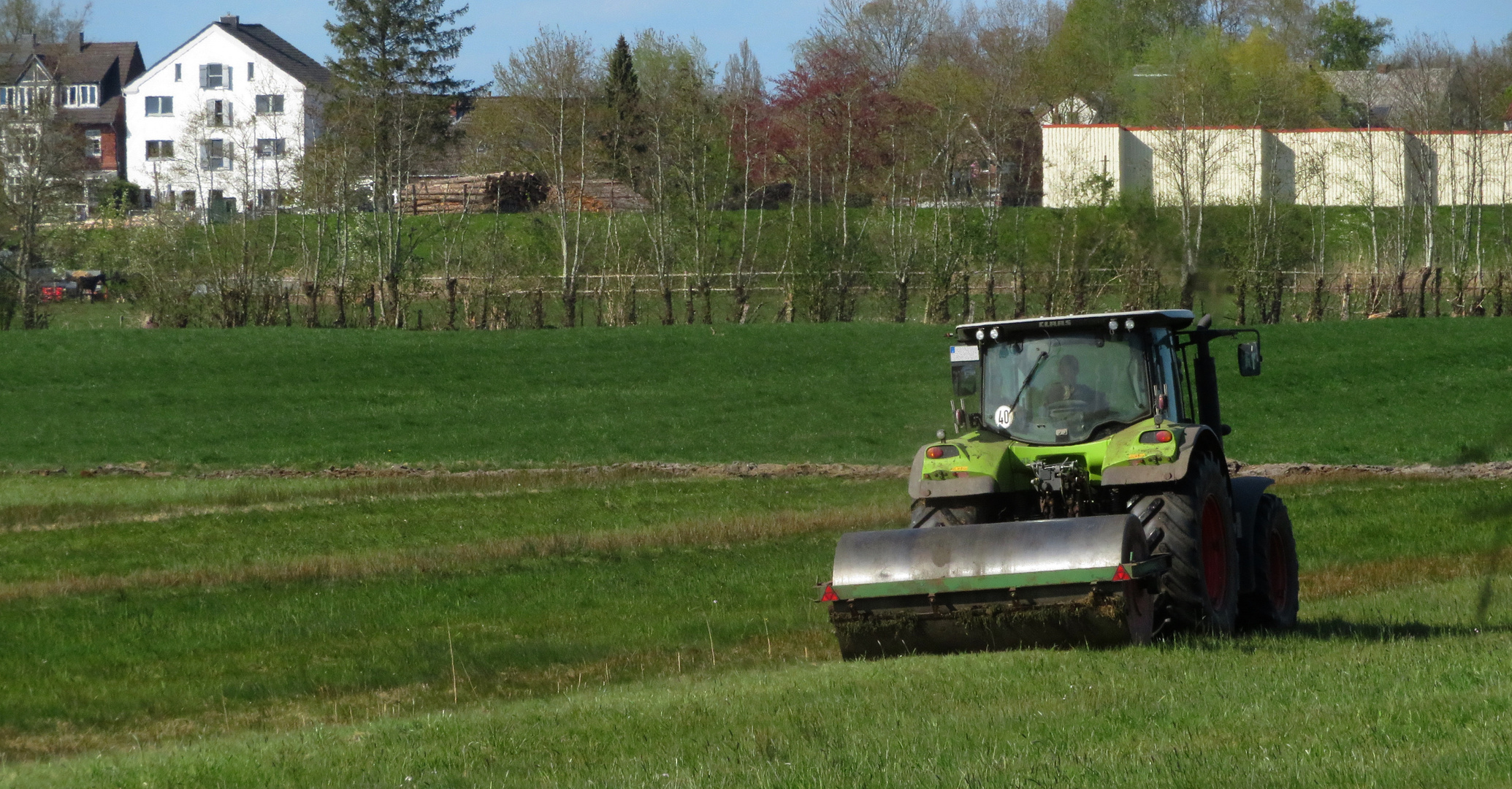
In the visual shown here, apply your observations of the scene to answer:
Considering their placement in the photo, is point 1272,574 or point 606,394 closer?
point 1272,574

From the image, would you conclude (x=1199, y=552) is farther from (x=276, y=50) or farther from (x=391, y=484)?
(x=276, y=50)

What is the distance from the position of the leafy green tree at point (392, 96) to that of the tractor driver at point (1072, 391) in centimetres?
3604

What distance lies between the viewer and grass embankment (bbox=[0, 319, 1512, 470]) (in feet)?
90.5

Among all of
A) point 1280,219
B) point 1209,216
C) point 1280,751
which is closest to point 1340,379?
point 1280,219

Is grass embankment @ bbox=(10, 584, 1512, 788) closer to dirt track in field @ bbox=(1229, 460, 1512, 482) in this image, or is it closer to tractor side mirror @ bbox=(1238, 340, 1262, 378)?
tractor side mirror @ bbox=(1238, 340, 1262, 378)

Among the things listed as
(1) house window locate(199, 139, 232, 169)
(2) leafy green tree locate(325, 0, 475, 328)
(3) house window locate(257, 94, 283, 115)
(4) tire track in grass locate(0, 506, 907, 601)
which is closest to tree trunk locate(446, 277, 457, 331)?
(2) leafy green tree locate(325, 0, 475, 328)

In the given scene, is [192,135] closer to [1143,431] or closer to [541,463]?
[541,463]

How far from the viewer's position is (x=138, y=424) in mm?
29625

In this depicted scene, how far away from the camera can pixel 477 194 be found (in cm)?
5844

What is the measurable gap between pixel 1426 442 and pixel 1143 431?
19801 millimetres

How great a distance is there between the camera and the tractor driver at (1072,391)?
10375mm

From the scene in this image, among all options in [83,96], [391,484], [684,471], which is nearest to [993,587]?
[391,484]

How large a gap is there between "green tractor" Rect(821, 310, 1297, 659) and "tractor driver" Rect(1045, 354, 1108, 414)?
1 centimetres

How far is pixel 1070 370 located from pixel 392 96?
45.4 meters
